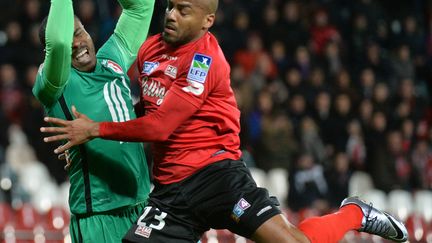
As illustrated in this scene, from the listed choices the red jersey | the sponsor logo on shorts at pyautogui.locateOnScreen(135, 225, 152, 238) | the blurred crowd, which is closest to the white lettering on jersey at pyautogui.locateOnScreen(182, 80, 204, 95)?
the red jersey

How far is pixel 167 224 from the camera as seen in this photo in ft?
16.1

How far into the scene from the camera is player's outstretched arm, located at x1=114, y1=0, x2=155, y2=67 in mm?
5512

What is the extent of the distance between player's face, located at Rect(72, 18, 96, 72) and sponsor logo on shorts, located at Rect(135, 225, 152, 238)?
3.08 ft

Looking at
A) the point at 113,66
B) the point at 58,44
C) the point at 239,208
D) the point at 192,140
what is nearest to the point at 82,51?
the point at 113,66

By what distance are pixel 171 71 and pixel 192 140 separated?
0.38 meters

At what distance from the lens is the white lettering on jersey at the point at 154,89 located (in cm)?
491

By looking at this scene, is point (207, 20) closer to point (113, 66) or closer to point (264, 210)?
point (113, 66)

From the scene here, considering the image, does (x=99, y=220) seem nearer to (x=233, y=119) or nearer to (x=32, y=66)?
(x=233, y=119)

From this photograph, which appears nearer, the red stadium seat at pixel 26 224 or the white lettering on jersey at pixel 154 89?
the white lettering on jersey at pixel 154 89

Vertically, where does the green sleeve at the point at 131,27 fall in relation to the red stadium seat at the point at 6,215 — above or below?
above

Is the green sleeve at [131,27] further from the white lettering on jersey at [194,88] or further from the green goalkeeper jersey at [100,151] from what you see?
the white lettering on jersey at [194,88]

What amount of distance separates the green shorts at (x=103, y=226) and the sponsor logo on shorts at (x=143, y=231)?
9.8 inches

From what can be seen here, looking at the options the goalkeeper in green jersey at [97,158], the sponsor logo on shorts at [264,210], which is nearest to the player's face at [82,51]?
the goalkeeper in green jersey at [97,158]

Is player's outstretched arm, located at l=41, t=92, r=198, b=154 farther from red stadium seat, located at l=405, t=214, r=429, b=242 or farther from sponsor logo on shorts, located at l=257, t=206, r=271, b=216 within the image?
red stadium seat, located at l=405, t=214, r=429, b=242
